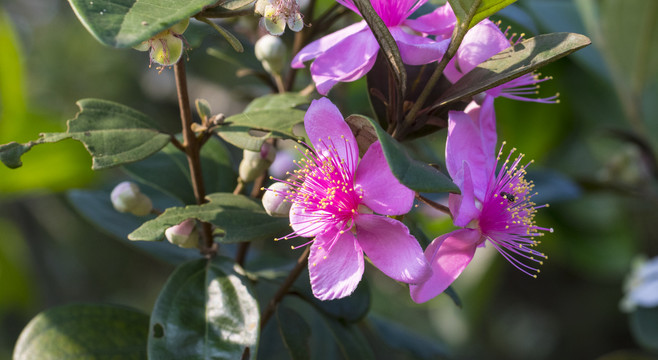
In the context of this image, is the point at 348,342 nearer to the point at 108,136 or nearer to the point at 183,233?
the point at 183,233

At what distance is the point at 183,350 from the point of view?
974 mm

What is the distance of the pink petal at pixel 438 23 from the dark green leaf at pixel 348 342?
0.60 m

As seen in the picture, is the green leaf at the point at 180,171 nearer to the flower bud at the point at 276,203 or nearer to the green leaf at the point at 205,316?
the green leaf at the point at 205,316

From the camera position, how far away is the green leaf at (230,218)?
960 mm

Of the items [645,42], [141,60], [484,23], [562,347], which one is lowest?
[562,347]

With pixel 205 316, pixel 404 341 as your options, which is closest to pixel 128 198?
pixel 205 316

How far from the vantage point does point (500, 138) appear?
234cm

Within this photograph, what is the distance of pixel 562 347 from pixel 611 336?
0.87ft

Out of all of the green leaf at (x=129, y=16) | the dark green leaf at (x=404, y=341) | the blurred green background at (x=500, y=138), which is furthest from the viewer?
the blurred green background at (x=500, y=138)

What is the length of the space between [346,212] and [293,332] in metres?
0.30

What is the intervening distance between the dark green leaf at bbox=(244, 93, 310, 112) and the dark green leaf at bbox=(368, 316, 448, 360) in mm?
718

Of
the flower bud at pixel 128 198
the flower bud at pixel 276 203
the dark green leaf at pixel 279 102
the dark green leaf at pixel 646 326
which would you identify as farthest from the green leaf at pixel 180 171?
the dark green leaf at pixel 646 326

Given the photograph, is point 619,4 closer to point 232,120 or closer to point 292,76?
point 292,76

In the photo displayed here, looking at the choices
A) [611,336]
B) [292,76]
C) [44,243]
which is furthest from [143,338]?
[611,336]
